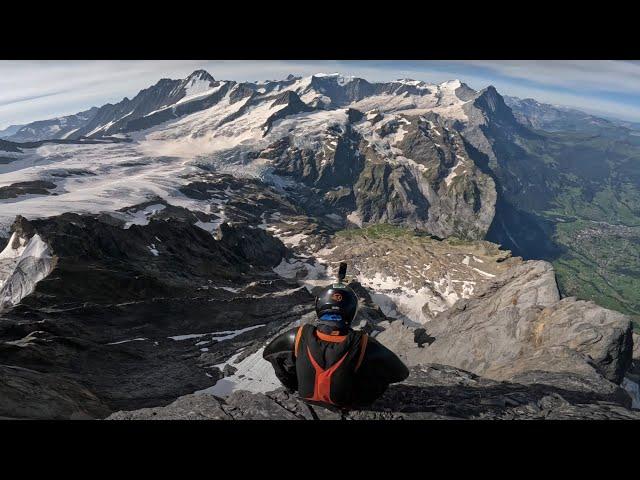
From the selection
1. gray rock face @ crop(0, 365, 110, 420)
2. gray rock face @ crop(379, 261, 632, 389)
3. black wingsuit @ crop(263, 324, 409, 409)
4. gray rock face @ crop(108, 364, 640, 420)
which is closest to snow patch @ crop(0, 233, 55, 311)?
gray rock face @ crop(0, 365, 110, 420)

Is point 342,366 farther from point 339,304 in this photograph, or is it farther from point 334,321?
point 339,304

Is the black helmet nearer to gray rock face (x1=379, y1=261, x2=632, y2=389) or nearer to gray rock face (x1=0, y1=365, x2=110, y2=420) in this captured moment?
gray rock face (x1=379, y1=261, x2=632, y2=389)

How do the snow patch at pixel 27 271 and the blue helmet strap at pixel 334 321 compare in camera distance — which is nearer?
the blue helmet strap at pixel 334 321

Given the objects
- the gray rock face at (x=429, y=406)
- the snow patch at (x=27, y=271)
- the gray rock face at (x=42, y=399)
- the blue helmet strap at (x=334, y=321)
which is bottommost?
the snow patch at (x=27, y=271)

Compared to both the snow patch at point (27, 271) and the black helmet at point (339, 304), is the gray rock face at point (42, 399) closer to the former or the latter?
the black helmet at point (339, 304)

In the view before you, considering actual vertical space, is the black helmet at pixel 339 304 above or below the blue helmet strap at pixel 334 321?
above

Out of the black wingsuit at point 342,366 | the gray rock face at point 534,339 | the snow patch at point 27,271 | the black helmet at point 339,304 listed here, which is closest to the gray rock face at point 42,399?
the black wingsuit at point 342,366

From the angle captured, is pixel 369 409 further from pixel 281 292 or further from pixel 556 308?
pixel 281 292
